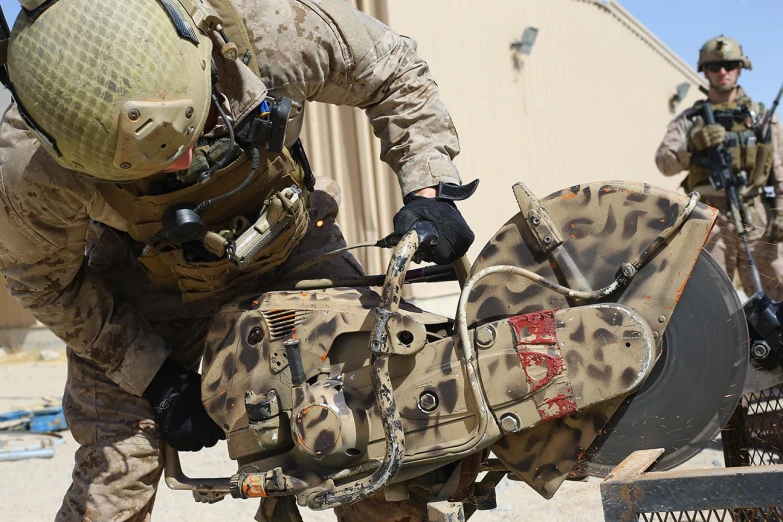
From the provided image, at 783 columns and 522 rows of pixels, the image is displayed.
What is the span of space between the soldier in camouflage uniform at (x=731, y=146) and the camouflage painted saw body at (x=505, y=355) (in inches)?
141

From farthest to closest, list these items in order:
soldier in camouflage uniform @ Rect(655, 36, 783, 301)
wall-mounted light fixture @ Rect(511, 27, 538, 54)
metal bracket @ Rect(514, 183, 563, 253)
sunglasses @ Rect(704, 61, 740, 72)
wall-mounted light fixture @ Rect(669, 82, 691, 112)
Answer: wall-mounted light fixture @ Rect(669, 82, 691, 112)
wall-mounted light fixture @ Rect(511, 27, 538, 54)
sunglasses @ Rect(704, 61, 740, 72)
soldier in camouflage uniform @ Rect(655, 36, 783, 301)
metal bracket @ Rect(514, 183, 563, 253)

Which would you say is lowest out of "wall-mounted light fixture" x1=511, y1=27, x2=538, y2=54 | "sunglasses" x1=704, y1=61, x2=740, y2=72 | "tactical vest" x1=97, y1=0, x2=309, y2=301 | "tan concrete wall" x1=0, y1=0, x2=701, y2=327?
"tan concrete wall" x1=0, y1=0, x2=701, y2=327

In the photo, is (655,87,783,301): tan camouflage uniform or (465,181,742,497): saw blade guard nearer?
(465,181,742,497): saw blade guard

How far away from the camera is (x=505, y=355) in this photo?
1887 mm

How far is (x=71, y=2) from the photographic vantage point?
71.7 inches

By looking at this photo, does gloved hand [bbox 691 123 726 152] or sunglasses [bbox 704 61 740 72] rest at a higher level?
sunglasses [bbox 704 61 740 72]

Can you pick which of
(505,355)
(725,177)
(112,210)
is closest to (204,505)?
(112,210)

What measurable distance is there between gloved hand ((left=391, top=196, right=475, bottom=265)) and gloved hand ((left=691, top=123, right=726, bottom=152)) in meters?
3.98

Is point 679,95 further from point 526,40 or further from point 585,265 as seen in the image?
point 585,265

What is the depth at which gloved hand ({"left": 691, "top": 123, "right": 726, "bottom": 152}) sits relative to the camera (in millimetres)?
5566

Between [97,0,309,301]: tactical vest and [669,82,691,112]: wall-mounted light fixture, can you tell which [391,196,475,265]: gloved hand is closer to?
Answer: [97,0,309,301]: tactical vest

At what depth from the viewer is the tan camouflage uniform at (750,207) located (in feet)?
15.4

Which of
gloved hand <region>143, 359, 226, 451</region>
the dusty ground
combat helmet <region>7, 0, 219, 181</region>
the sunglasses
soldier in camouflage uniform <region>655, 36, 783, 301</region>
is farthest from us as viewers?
the sunglasses

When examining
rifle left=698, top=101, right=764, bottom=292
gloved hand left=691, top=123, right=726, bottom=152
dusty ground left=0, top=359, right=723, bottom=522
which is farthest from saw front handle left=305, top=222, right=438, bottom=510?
gloved hand left=691, top=123, right=726, bottom=152
